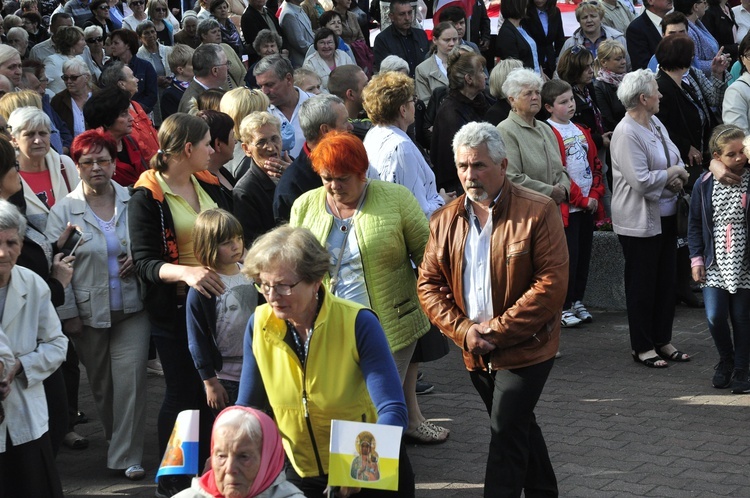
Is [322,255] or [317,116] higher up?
[317,116]

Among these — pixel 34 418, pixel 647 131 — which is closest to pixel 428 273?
pixel 34 418

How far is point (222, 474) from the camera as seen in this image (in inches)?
148

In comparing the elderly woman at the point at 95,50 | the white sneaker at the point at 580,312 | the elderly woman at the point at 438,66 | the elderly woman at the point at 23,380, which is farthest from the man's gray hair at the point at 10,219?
the elderly woman at the point at 95,50

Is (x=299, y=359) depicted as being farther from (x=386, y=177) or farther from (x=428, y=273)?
(x=386, y=177)

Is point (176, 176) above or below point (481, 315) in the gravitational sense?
above

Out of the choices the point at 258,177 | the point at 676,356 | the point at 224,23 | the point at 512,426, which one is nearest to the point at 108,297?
the point at 258,177

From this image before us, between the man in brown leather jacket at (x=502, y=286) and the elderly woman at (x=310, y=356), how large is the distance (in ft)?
3.73

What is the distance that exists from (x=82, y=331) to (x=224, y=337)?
4.10ft

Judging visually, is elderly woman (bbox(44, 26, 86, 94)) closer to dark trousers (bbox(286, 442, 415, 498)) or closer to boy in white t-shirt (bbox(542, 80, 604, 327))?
boy in white t-shirt (bbox(542, 80, 604, 327))

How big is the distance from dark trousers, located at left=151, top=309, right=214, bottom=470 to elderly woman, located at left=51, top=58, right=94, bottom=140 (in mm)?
4565

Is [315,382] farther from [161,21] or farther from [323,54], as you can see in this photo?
[161,21]

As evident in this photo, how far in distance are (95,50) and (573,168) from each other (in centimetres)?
725

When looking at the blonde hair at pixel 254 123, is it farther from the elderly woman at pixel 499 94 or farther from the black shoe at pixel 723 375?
the black shoe at pixel 723 375

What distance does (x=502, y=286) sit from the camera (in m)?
5.26
